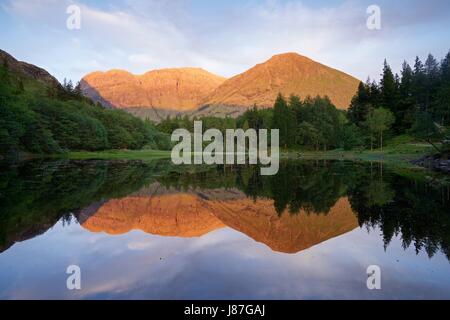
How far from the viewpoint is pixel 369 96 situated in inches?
4050

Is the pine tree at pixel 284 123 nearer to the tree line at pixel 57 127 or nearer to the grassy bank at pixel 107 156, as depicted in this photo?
the grassy bank at pixel 107 156

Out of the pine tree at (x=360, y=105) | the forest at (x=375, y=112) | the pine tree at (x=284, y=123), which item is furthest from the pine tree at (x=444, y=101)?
the pine tree at (x=284, y=123)

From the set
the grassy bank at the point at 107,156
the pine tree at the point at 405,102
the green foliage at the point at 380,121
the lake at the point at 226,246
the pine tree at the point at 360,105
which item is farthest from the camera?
the pine tree at the point at 360,105

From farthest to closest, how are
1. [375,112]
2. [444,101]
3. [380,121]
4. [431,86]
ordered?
[431,86] → [375,112] → [380,121] → [444,101]

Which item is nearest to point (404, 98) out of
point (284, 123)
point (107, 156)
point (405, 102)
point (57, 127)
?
point (405, 102)

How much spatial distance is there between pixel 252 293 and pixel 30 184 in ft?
72.5

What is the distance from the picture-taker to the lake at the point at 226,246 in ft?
22.8

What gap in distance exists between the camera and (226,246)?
10289 millimetres

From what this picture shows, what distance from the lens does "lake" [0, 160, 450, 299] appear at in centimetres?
696

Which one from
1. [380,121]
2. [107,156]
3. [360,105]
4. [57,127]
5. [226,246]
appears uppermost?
[360,105]

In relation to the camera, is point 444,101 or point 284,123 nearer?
point 444,101

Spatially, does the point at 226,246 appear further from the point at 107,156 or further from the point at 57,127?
the point at 57,127

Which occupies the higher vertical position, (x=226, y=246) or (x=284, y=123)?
(x=284, y=123)
